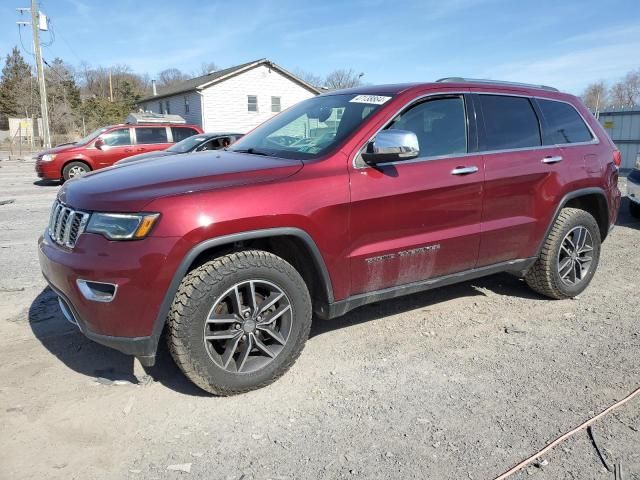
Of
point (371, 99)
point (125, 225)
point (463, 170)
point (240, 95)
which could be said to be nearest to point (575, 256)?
point (463, 170)

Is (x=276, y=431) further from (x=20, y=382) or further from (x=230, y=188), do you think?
(x=20, y=382)

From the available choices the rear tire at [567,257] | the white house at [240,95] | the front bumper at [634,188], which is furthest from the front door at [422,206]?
the white house at [240,95]

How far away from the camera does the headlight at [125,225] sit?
8.73ft

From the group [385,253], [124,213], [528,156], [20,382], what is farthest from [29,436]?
[528,156]

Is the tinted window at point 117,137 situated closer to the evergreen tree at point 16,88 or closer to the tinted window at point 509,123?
the tinted window at point 509,123

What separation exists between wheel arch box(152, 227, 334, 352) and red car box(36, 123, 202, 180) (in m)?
12.1

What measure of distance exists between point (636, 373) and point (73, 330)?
4.01m

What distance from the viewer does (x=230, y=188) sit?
113 inches

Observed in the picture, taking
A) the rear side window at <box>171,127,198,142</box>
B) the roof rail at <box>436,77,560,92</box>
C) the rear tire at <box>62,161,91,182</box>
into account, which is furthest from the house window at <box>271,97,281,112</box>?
the roof rail at <box>436,77,560,92</box>

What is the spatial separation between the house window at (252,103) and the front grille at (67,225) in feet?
109

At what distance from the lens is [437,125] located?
3.76 meters

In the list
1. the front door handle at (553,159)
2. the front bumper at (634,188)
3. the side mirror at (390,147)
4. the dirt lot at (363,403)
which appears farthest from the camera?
the front bumper at (634,188)

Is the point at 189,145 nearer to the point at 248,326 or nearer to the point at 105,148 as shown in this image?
the point at 105,148

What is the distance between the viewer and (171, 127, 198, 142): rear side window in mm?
15031
